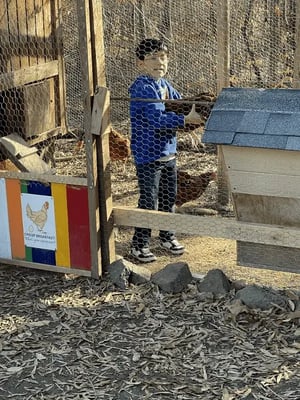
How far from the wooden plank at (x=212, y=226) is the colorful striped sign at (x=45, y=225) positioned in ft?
0.87

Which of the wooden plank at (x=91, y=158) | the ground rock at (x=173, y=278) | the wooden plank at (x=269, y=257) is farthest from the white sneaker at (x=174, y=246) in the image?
the wooden plank at (x=269, y=257)

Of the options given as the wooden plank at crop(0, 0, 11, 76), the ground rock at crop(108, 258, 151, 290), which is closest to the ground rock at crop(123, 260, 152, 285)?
the ground rock at crop(108, 258, 151, 290)

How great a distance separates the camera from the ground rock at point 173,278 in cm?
446

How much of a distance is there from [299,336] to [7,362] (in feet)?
5.18

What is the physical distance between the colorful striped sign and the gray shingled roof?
3.34 feet

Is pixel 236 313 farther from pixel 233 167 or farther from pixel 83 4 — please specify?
pixel 83 4

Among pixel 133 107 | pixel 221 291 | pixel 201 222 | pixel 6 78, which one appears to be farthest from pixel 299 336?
pixel 6 78

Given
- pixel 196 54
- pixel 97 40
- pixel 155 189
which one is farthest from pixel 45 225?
pixel 196 54

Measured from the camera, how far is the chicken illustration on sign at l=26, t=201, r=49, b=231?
4652mm

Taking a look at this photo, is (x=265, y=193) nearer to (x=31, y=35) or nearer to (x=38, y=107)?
(x=38, y=107)

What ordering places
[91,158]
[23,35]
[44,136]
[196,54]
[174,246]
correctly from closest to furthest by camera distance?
[91,158]
[174,246]
[23,35]
[44,136]
[196,54]

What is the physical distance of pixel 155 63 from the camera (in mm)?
4828

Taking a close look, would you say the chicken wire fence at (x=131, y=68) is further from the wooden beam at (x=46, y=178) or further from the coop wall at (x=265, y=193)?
the coop wall at (x=265, y=193)

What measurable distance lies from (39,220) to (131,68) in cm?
491
